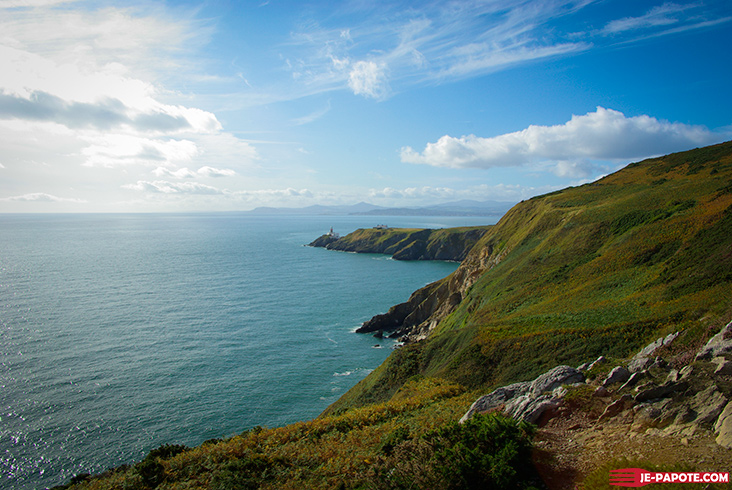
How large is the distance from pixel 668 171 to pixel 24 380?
329ft

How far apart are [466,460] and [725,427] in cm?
737

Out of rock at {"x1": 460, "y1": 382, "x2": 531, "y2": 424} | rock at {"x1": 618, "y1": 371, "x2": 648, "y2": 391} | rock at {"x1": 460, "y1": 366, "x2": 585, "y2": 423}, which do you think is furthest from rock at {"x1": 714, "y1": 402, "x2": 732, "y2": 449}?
rock at {"x1": 460, "y1": 382, "x2": 531, "y2": 424}

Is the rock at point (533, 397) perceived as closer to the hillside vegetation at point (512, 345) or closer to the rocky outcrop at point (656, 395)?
the rocky outcrop at point (656, 395)

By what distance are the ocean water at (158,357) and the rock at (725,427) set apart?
1427 inches

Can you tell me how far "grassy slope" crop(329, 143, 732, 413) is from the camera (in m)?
24.8

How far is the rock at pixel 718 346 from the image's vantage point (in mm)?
14289

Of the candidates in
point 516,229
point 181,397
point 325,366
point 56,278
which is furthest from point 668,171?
point 56,278

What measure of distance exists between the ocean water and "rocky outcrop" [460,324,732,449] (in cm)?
2995

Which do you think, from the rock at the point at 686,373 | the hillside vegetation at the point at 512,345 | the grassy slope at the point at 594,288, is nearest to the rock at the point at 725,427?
the rock at the point at 686,373

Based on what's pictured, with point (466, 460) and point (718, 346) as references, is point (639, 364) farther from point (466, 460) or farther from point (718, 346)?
point (466, 460)

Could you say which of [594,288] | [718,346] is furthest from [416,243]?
[718,346]

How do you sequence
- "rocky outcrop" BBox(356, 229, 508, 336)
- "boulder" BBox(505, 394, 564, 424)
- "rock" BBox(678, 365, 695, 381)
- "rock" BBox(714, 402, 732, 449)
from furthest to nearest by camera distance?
1. "rocky outcrop" BBox(356, 229, 508, 336)
2. "boulder" BBox(505, 394, 564, 424)
3. "rock" BBox(678, 365, 695, 381)
4. "rock" BBox(714, 402, 732, 449)

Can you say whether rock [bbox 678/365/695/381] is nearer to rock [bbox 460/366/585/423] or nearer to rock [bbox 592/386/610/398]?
rock [bbox 592/386/610/398]

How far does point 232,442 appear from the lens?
71.8 feet
